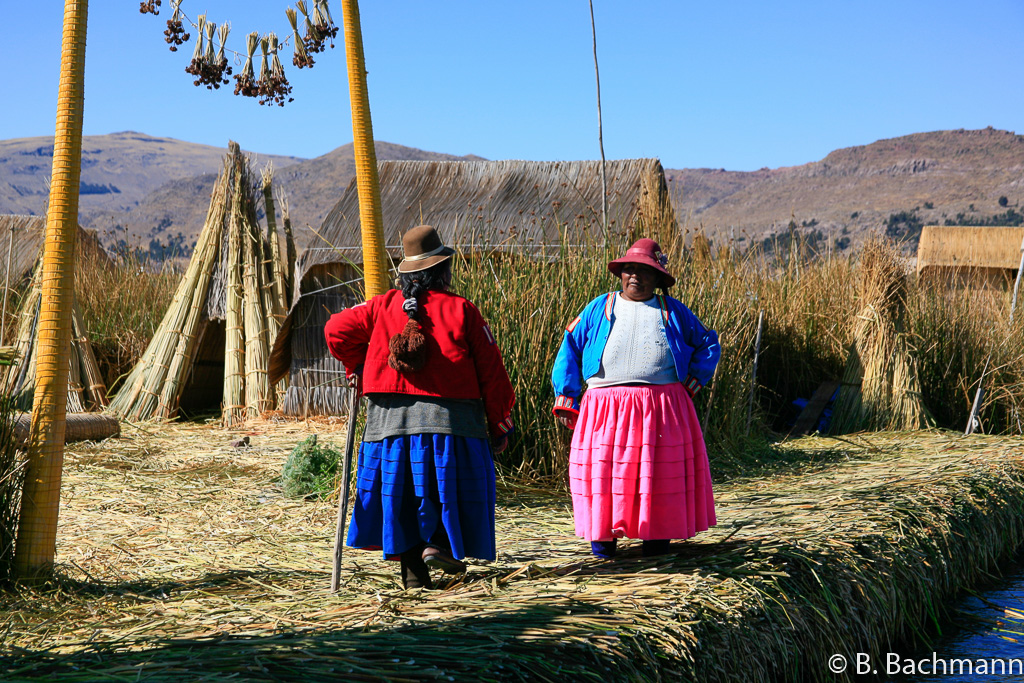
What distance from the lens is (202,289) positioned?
28.8ft

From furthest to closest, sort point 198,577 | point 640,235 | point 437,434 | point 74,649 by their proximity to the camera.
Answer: point 640,235 → point 198,577 → point 437,434 → point 74,649

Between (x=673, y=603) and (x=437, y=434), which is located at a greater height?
(x=437, y=434)

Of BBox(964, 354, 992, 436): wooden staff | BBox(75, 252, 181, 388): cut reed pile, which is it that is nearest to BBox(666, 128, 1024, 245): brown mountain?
BBox(964, 354, 992, 436): wooden staff

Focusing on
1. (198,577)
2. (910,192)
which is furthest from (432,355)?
(910,192)

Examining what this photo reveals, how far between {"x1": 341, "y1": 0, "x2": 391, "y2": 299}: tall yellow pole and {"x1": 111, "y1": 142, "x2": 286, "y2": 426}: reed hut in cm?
442

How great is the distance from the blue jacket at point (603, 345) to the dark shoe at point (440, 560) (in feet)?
2.91

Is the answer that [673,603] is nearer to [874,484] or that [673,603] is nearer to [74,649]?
[74,649]

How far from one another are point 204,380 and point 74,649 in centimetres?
660

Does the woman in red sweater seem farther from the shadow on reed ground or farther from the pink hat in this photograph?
the pink hat

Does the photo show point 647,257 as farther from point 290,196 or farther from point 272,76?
point 290,196

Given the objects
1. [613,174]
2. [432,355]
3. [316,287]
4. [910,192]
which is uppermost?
[910,192]

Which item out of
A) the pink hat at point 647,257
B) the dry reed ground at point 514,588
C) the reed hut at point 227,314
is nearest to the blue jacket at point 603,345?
the pink hat at point 647,257

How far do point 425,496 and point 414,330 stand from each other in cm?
63
